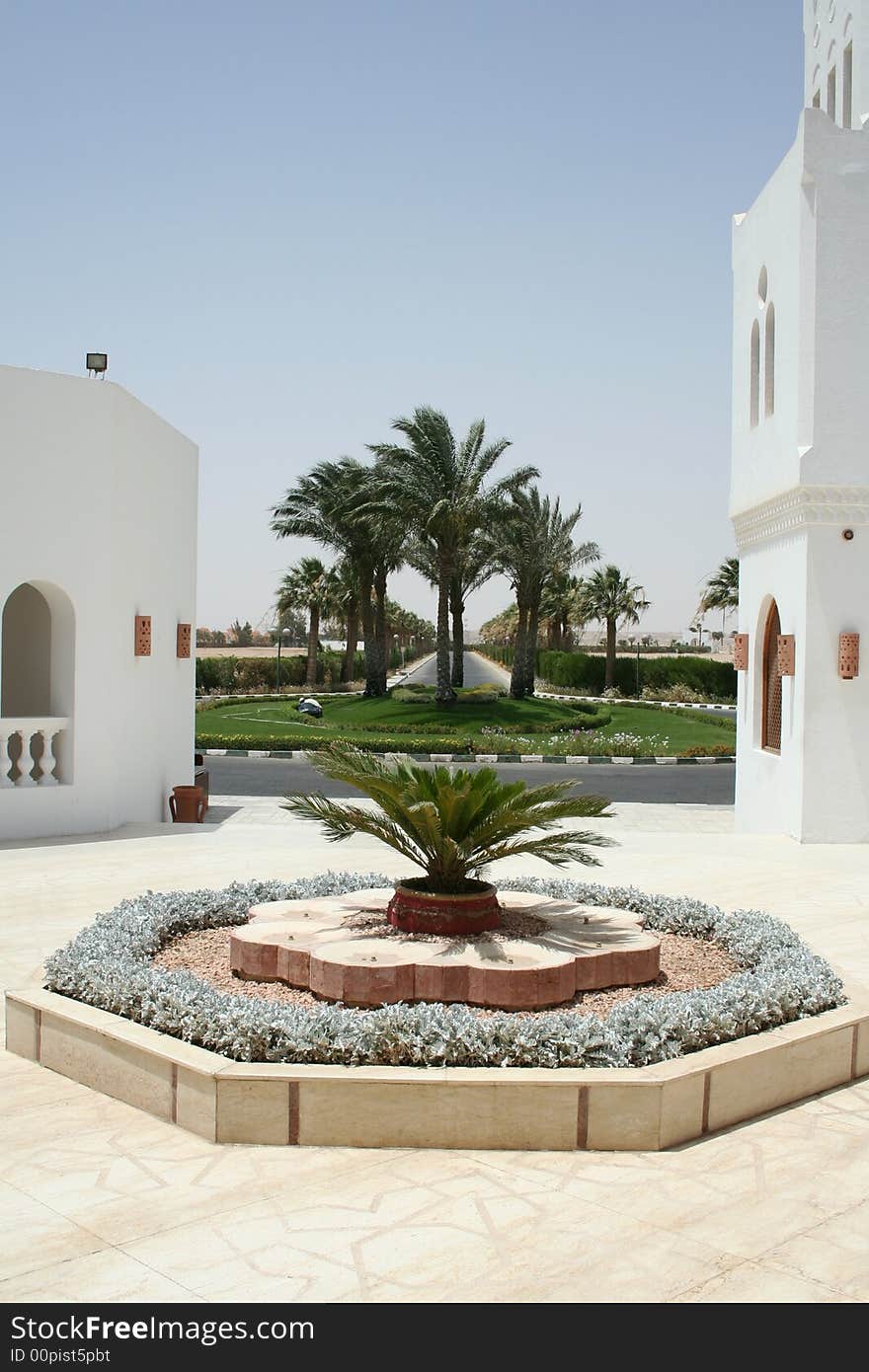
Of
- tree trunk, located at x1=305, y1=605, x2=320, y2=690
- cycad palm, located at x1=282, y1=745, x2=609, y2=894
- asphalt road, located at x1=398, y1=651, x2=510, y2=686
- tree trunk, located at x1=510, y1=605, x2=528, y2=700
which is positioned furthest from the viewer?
asphalt road, located at x1=398, y1=651, x2=510, y2=686

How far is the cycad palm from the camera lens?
20.0ft

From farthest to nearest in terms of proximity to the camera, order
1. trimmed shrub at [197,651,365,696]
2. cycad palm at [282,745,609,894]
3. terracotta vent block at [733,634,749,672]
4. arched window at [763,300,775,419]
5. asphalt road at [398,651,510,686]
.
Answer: asphalt road at [398,651,510,686]
trimmed shrub at [197,651,365,696]
terracotta vent block at [733,634,749,672]
arched window at [763,300,775,419]
cycad palm at [282,745,609,894]

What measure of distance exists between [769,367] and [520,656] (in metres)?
29.7

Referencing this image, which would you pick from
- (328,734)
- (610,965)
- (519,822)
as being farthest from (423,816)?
(328,734)

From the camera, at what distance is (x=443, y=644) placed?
36.8 metres

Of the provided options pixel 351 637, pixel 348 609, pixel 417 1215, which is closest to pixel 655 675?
pixel 351 637

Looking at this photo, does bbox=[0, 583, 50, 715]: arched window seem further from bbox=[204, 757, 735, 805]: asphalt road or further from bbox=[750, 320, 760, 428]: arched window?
bbox=[750, 320, 760, 428]: arched window

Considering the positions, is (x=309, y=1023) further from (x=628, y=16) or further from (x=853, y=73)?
(x=853, y=73)

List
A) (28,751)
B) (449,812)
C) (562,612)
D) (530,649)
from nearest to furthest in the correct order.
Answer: (449,812), (28,751), (530,649), (562,612)

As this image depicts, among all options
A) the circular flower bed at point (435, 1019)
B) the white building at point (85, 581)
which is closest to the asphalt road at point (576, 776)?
the white building at point (85, 581)

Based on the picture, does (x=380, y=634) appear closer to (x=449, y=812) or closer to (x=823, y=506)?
(x=823, y=506)

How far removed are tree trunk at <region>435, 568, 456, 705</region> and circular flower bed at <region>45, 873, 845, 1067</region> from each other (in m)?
29.6

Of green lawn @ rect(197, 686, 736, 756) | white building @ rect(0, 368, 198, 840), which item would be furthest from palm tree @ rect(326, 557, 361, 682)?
white building @ rect(0, 368, 198, 840)

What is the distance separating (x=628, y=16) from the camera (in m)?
11.7
